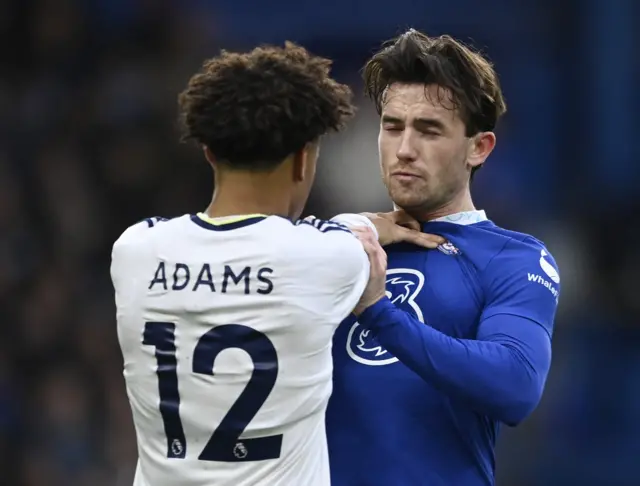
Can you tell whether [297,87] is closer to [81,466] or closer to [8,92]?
[81,466]

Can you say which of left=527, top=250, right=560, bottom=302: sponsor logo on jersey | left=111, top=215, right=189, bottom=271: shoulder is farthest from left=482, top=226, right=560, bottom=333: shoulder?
left=111, top=215, right=189, bottom=271: shoulder

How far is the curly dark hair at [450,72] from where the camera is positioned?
11.2ft

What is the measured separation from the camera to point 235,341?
2654 millimetres

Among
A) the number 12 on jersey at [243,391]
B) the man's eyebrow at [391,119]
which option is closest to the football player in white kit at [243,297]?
the number 12 on jersey at [243,391]

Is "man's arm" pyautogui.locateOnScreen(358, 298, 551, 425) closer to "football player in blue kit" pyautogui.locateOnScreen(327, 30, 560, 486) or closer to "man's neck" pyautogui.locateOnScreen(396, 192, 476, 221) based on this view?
"football player in blue kit" pyautogui.locateOnScreen(327, 30, 560, 486)

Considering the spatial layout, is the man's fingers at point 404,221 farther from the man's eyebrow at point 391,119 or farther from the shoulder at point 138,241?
the shoulder at point 138,241

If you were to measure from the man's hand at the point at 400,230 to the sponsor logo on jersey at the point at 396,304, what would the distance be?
91mm

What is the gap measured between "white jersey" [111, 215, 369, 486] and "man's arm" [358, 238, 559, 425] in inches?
9.6

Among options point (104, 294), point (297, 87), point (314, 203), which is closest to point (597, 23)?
point (314, 203)

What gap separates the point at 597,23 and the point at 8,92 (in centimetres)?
417

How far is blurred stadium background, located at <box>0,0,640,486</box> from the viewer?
7.60 meters

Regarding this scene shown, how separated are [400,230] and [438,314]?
0.86 ft

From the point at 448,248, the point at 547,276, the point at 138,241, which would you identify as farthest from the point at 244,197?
the point at 547,276

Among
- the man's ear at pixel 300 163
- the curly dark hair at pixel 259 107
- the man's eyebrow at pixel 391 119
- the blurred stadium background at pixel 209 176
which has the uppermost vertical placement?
the curly dark hair at pixel 259 107
